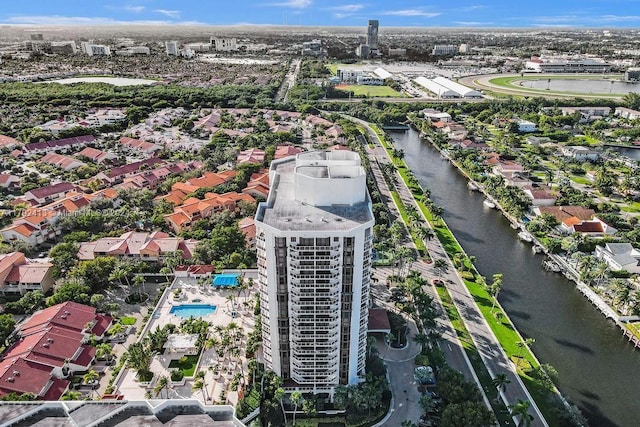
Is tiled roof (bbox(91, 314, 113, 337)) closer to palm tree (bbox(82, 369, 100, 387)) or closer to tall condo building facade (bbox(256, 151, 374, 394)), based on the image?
A: palm tree (bbox(82, 369, 100, 387))

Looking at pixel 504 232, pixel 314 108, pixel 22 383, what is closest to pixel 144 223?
pixel 22 383

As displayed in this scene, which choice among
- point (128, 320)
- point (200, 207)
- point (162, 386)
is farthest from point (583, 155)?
point (162, 386)

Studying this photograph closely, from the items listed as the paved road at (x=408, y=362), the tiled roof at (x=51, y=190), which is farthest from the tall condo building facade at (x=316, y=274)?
the tiled roof at (x=51, y=190)

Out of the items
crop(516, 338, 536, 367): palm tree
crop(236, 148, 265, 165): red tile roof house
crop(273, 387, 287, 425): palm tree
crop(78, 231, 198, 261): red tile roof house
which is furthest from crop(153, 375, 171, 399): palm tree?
crop(236, 148, 265, 165): red tile roof house

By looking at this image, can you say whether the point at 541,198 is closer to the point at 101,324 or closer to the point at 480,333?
the point at 480,333

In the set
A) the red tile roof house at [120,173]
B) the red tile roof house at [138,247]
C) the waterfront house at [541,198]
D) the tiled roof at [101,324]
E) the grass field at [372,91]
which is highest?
the grass field at [372,91]

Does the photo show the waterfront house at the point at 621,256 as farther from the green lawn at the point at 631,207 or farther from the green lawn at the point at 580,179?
the green lawn at the point at 580,179
